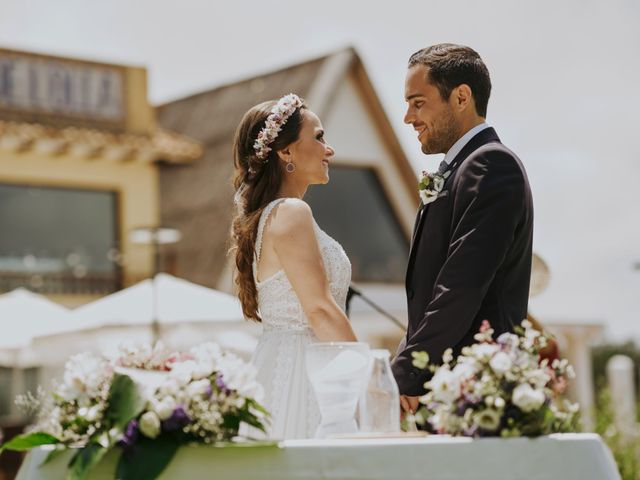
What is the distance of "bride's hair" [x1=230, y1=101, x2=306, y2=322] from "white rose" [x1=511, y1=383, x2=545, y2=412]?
1.54m

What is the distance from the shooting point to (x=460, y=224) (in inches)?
147

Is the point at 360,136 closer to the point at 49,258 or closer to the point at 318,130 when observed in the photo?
the point at 49,258

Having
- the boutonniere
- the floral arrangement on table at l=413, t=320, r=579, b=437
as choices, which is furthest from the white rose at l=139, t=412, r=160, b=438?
the boutonniere

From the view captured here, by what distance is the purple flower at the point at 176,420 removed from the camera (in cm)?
285

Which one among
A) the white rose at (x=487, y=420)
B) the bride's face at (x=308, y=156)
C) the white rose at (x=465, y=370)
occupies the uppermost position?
the bride's face at (x=308, y=156)

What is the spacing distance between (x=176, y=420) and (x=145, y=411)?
78 mm

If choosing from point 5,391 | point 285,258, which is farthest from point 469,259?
point 5,391

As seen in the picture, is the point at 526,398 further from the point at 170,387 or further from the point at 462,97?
the point at 462,97

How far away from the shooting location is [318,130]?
14.4 ft

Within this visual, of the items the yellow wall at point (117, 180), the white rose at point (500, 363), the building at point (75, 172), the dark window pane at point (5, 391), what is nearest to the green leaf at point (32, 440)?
the white rose at point (500, 363)

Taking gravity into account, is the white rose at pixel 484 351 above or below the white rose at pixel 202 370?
above

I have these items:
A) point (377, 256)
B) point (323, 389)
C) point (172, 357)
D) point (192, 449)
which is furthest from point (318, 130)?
point (377, 256)

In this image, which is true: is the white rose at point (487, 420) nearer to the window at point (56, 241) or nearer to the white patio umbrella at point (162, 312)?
the white patio umbrella at point (162, 312)

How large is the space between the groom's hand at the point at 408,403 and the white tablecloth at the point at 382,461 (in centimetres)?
82
